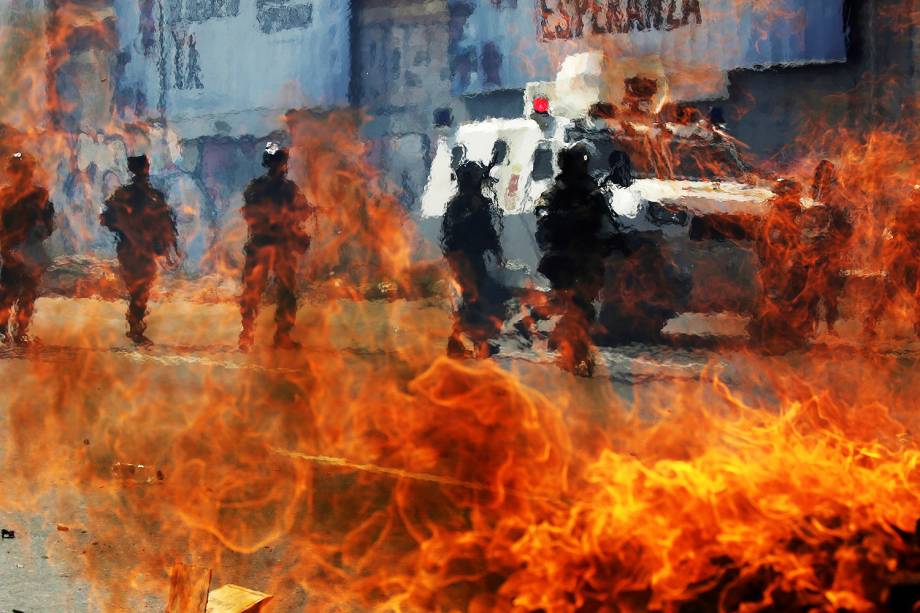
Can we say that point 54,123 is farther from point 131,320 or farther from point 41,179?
point 131,320

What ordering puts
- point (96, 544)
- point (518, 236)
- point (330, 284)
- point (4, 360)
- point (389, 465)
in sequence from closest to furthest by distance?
point (96, 544)
point (389, 465)
point (4, 360)
point (518, 236)
point (330, 284)

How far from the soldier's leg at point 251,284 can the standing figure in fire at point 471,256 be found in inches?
72.8

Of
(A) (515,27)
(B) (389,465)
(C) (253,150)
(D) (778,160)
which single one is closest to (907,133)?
(D) (778,160)

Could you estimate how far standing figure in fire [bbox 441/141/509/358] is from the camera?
8938mm

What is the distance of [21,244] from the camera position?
10.0m

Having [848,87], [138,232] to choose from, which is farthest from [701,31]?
[138,232]

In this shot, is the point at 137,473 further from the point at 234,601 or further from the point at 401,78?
the point at 401,78

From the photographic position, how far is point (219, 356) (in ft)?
29.4

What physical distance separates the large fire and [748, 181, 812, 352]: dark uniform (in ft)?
0.85

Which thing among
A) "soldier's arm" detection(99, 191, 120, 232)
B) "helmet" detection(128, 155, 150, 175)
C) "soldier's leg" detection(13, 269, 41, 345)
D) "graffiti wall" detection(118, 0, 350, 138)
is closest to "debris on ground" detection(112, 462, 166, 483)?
"soldier's arm" detection(99, 191, 120, 232)

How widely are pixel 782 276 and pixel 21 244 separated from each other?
8011mm

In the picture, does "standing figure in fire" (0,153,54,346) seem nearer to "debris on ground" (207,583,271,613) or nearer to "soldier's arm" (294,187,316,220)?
"soldier's arm" (294,187,316,220)

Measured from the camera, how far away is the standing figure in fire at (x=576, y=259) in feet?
26.9

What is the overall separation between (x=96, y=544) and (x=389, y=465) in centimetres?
170
